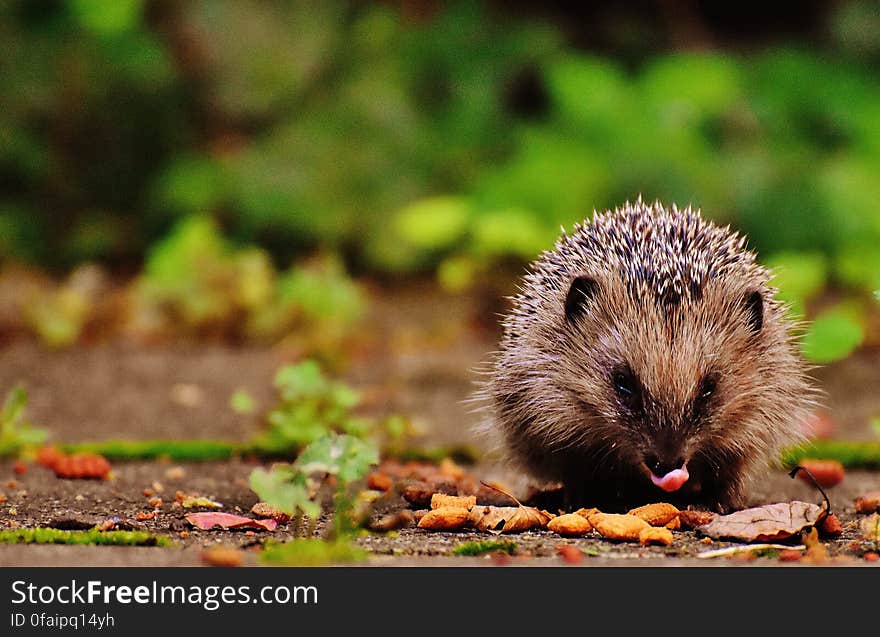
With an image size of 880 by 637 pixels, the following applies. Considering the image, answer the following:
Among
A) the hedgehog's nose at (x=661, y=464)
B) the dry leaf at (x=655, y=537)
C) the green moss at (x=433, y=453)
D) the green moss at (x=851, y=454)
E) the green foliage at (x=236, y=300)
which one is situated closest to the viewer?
the dry leaf at (x=655, y=537)

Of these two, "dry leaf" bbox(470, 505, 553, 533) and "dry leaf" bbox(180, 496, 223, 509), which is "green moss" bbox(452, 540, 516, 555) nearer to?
"dry leaf" bbox(470, 505, 553, 533)

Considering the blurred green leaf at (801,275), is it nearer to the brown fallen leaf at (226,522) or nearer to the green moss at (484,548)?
the green moss at (484,548)

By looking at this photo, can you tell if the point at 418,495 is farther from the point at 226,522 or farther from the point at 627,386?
the point at 627,386

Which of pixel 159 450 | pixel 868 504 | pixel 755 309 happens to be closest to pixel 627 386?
pixel 755 309

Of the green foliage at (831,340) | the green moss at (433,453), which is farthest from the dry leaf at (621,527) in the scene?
the green moss at (433,453)

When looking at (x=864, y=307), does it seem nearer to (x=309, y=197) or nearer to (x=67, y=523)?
(x=309, y=197)
